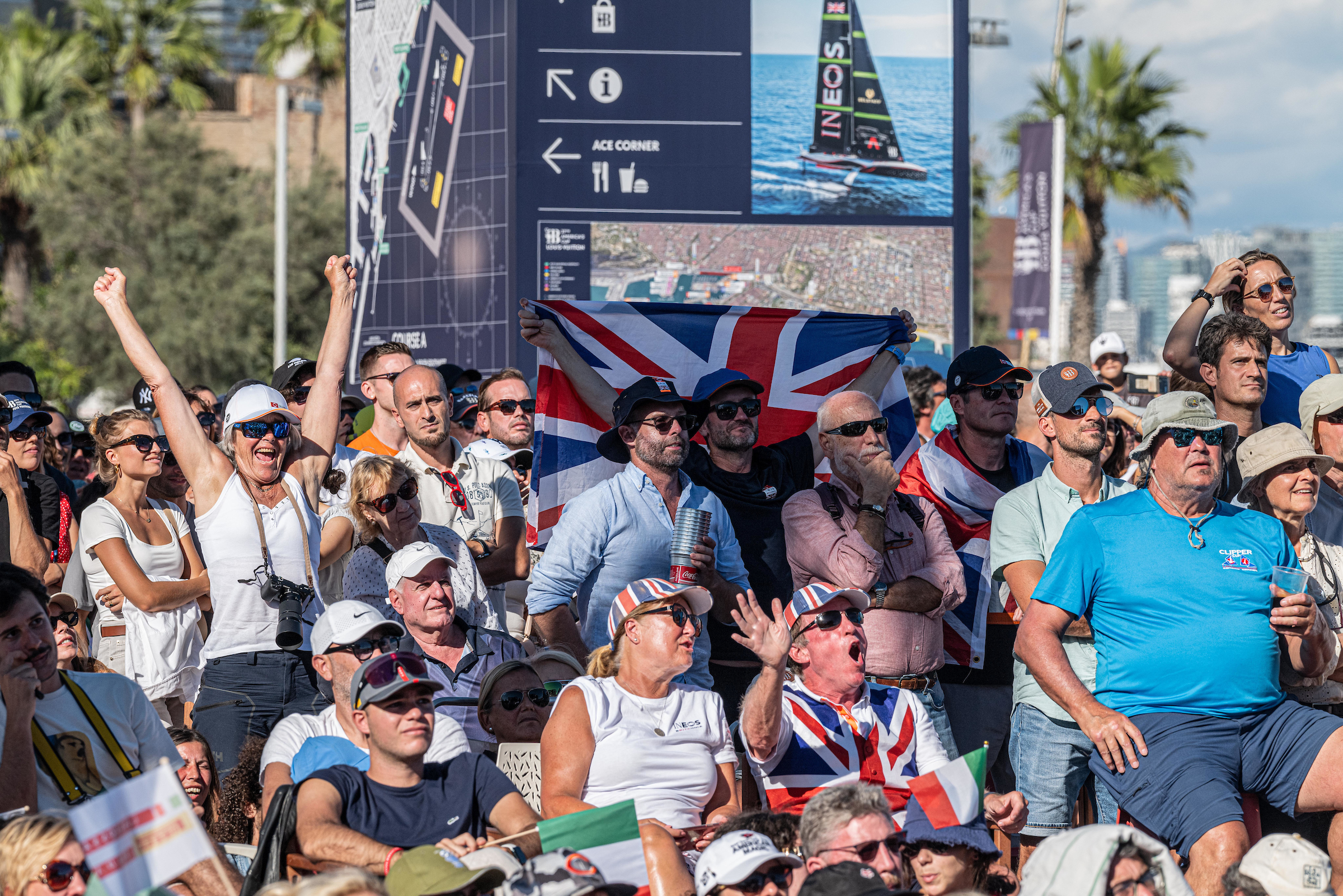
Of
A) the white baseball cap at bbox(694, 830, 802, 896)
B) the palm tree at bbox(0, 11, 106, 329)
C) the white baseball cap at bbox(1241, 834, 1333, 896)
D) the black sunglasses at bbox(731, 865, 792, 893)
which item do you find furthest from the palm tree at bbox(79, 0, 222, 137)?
the white baseball cap at bbox(1241, 834, 1333, 896)

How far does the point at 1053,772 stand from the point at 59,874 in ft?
11.2

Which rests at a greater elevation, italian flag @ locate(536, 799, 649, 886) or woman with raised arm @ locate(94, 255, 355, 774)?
woman with raised arm @ locate(94, 255, 355, 774)

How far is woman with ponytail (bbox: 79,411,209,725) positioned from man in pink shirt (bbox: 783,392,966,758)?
2520 mm

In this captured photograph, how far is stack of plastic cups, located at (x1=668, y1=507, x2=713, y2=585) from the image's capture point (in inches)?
205

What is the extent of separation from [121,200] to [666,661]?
26007mm

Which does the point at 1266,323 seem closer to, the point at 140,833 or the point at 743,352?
the point at 743,352

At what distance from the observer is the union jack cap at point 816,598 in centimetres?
498

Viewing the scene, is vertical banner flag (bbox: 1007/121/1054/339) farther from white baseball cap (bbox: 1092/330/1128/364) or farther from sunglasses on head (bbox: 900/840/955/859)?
sunglasses on head (bbox: 900/840/955/859)

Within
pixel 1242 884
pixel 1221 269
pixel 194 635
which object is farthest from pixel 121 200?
pixel 1242 884

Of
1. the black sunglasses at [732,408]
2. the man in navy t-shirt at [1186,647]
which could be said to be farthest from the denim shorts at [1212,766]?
the black sunglasses at [732,408]

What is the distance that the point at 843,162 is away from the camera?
1084cm

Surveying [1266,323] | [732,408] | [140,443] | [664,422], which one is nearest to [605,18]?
[732,408]

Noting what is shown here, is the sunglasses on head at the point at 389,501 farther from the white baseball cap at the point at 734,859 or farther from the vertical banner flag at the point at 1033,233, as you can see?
the vertical banner flag at the point at 1033,233

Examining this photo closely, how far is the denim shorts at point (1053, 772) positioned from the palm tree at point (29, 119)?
91.9 ft
